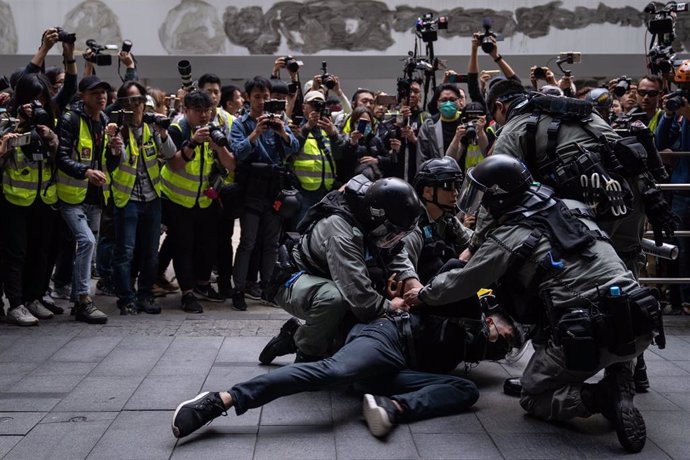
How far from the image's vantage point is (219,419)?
164 inches

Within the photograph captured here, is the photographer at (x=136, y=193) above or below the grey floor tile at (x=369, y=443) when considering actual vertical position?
above

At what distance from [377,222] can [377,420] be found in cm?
112

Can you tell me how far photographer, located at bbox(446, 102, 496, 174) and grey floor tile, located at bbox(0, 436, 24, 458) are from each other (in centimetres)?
437

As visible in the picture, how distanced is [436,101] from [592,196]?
3.92 meters

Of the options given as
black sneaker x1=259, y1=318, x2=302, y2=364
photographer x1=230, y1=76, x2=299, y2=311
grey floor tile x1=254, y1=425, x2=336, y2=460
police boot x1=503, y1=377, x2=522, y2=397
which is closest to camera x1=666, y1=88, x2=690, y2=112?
police boot x1=503, y1=377, x2=522, y2=397

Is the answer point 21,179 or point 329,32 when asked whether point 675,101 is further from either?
point 329,32

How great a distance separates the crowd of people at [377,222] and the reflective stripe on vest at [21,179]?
0.01m

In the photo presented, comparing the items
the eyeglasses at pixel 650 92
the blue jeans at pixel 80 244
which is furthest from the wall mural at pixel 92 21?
the eyeglasses at pixel 650 92

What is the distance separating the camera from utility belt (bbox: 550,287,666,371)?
3803mm

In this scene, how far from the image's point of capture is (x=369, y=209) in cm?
451

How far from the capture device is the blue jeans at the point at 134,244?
6.69 metres

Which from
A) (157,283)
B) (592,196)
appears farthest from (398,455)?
→ (157,283)

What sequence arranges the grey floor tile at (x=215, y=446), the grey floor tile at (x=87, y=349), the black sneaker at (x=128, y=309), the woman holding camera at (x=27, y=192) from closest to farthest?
the grey floor tile at (x=215, y=446), the grey floor tile at (x=87, y=349), the woman holding camera at (x=27, y=192), the black sneaker at (x=128, y=309)

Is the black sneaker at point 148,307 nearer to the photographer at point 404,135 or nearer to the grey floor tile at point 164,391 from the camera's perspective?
the grey floor tile at point 164,391
